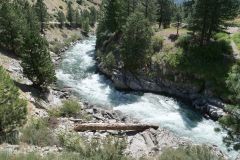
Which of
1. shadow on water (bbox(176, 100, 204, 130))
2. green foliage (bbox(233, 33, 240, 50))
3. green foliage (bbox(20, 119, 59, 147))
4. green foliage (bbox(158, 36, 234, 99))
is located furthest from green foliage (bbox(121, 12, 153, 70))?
green foliage (bbox(20, 119, 59, 147))

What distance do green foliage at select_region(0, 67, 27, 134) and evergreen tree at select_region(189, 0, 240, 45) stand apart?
36.2 m

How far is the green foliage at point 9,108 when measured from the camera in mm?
26516

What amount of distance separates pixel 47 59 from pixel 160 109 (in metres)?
17.3

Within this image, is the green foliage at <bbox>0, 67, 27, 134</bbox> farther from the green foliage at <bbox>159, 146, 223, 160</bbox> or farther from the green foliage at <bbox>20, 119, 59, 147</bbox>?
the green foliage at <bbox>159, 146, 223, 160</bbox>

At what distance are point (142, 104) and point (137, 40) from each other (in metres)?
11.9

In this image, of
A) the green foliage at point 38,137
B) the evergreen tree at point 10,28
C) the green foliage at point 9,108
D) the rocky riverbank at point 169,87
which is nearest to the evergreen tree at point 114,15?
the rocky riverbank at point 169,87

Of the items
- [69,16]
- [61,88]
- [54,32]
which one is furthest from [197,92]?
[69,16]

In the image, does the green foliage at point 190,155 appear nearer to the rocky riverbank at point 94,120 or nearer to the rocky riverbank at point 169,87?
the rocky riverbank at point 94,120

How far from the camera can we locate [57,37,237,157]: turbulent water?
43.3 meters

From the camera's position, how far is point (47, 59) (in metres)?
48.5

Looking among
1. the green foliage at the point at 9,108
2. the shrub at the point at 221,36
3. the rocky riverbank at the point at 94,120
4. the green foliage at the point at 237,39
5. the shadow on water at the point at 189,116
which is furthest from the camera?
the shrub at the point at 221,36

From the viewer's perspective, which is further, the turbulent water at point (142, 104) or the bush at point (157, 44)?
the bush at point (157, 44)

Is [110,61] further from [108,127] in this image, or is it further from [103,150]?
[103,150]

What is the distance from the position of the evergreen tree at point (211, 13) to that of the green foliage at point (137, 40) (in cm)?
811
